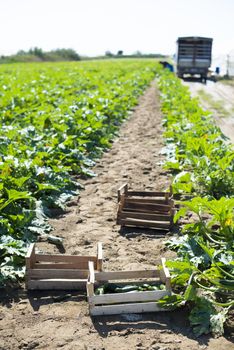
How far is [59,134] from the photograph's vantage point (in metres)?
8.23

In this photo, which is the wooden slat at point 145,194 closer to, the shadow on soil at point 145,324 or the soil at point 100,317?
the soil at point 100,317

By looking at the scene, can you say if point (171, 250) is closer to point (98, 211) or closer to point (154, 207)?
point (154, 207)

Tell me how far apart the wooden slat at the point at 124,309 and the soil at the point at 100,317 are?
45 millimetres

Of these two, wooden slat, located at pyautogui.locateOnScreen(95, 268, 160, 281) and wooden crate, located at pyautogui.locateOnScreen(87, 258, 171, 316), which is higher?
wooden slat, located at pyautogui.locateOnScreen(95, 268, 160, 281)

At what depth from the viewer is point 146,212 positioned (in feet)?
18.4

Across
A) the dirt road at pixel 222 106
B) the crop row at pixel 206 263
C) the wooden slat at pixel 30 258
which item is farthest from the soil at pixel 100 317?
the dirt road at pixel 222 106

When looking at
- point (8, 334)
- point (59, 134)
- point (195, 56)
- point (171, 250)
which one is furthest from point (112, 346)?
point (195, 56)

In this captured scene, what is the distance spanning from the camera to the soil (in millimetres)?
3369

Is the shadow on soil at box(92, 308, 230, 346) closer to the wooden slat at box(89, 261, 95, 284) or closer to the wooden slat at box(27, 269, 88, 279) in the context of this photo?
the wooden slat at box(89, 261, 95, 284)

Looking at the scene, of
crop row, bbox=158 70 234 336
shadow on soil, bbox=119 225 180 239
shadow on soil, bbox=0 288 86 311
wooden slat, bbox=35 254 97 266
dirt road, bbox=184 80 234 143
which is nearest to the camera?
crop row, bbox=158 70 234 336

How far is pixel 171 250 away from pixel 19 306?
5.52ft

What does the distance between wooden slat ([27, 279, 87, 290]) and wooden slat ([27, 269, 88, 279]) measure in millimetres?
58

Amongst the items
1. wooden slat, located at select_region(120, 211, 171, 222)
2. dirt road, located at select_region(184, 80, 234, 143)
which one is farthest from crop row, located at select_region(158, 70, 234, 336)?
dirt road, located at select_region(184, 80, 234, 143)

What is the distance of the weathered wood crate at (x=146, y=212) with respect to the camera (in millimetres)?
5324
